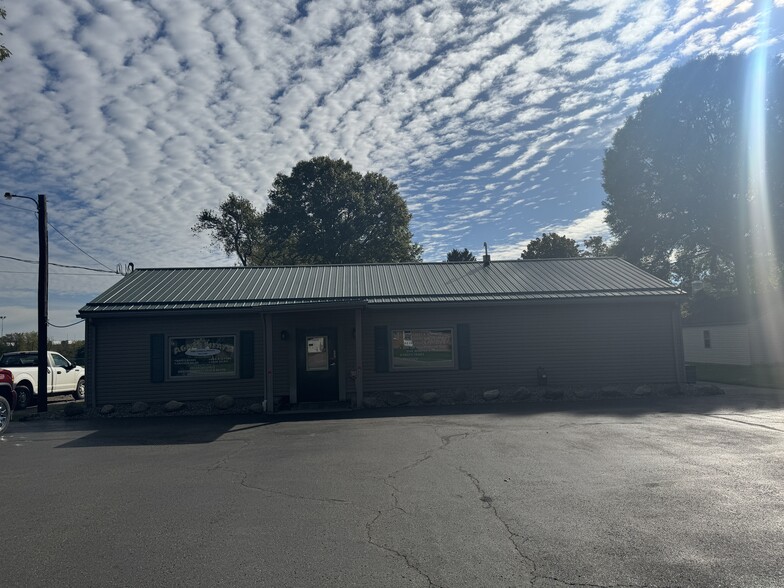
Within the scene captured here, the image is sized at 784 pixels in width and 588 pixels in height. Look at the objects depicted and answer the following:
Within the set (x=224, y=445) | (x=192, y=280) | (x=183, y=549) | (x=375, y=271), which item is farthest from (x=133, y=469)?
(x=375, y=271)

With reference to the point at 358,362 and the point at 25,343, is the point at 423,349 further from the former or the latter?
the point at 25,343

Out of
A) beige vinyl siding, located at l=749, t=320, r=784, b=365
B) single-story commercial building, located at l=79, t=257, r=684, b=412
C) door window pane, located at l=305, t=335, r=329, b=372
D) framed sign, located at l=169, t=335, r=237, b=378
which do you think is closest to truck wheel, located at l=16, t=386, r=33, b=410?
single-story commercial building, located at l=79, t=257, r=684, b=412

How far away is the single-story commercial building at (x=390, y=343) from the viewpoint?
1541 cm

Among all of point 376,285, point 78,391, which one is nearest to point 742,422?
point 376,285

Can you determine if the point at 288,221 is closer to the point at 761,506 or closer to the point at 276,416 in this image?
the point at 276,416

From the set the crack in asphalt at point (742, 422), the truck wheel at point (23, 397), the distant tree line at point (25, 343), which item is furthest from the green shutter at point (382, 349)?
the distant tree line at point (25, 343)

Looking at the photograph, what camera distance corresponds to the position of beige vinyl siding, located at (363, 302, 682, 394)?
15.7m

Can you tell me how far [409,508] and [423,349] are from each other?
10.2 metres

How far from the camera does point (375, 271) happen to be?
18969 mm

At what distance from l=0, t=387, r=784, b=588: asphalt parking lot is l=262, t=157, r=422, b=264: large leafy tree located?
2869 centimetres

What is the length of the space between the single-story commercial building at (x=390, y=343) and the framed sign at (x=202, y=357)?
0.09ft

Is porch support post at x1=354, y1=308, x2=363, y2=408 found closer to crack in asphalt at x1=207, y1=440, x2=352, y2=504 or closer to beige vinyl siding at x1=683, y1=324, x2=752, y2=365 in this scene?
crack in asphalt at x1=207, y1=440, x2=352, y2=504

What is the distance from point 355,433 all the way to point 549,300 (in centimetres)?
767

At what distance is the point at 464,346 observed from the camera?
1578 cm
